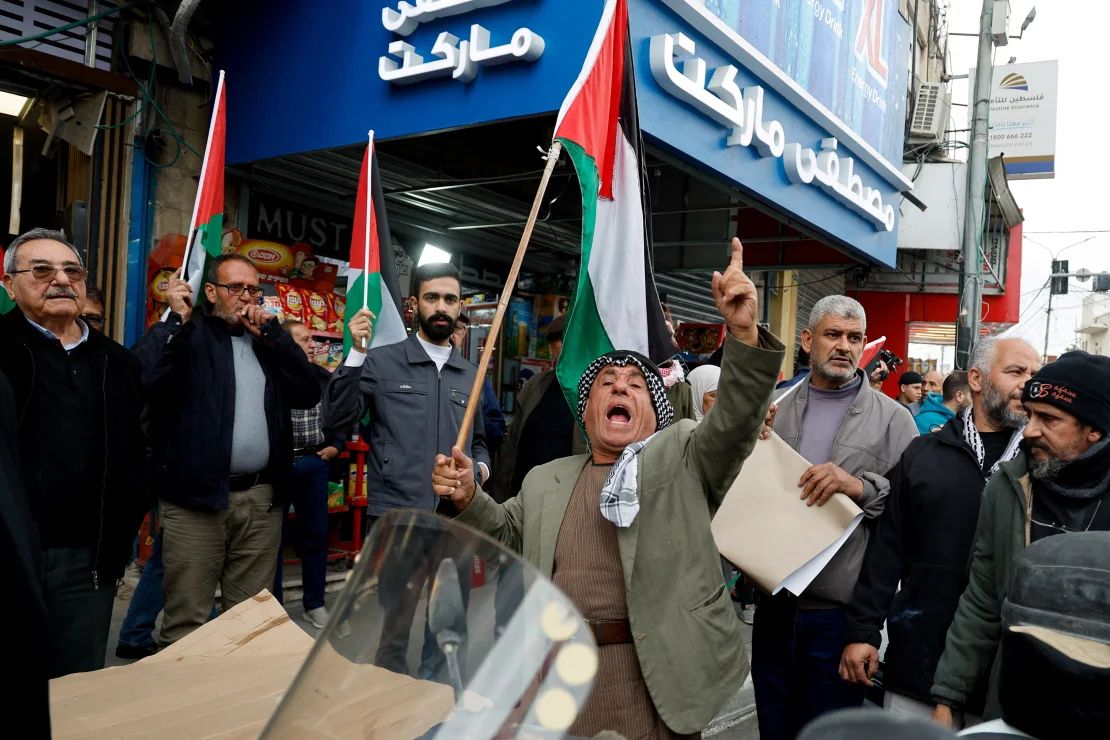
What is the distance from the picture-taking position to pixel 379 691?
3.87 feet

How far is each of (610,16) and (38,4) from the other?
424 cm

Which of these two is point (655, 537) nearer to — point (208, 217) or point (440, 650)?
point (440, 650)

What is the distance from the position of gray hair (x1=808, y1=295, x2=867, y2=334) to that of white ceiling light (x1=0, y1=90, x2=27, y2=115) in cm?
562

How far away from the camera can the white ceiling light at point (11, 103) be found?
5.84 meters

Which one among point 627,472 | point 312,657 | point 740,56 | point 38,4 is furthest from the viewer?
point 740,56

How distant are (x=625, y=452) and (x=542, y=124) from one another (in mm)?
5080

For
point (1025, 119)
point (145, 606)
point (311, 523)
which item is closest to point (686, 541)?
point (145, 606)

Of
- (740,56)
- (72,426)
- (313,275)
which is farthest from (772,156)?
(72,426)

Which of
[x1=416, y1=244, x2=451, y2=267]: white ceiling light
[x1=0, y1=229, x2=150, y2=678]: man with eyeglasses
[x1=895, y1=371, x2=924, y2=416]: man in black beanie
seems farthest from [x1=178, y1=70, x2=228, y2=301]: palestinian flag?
[x1=895, y1=371, x2=924, y2=416]: man in black beanie

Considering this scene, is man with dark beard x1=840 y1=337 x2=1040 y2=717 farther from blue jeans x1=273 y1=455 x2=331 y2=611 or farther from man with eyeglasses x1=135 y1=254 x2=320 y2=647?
blue jeans x1=273 y1=455 x2=331 y2=611

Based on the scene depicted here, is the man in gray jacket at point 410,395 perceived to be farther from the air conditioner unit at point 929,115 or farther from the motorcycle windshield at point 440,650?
the air conditioner unit at point 929,115

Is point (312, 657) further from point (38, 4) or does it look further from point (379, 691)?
point (38, 4)

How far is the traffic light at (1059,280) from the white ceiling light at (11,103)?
28.0 metres

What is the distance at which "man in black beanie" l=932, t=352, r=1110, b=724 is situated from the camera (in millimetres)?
2381
